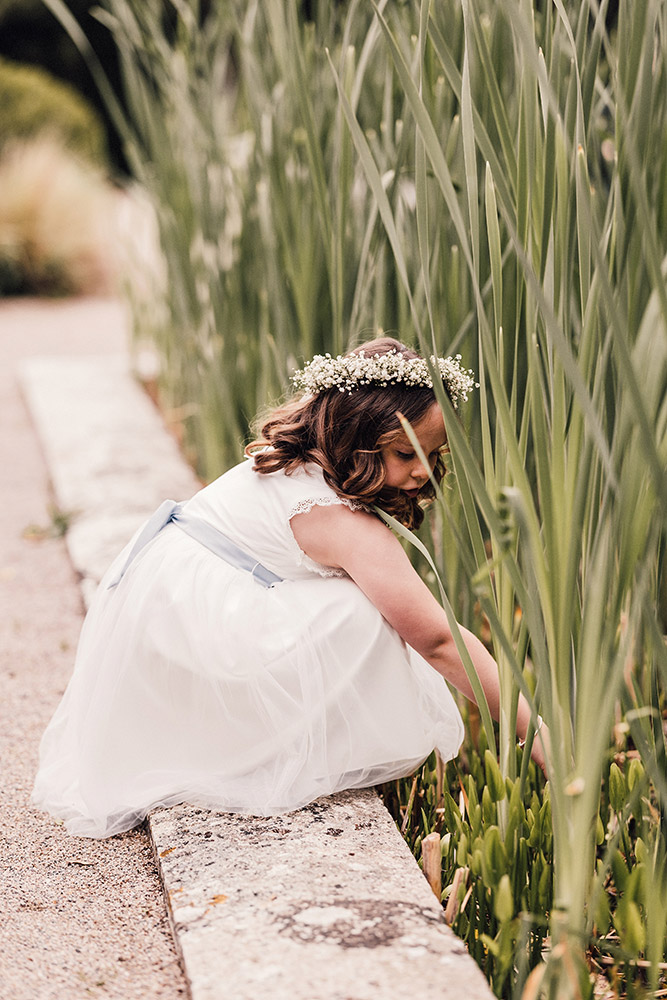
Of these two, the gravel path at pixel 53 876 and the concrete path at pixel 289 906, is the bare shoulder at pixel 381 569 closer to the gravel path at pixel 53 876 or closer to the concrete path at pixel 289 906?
the concrete path at pixel 289 906

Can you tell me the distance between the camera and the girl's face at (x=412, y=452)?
162 cm

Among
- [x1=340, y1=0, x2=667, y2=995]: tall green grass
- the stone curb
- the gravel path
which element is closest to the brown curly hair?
[x1=340, y1=0, x2=667, y2=995]: tall green grass

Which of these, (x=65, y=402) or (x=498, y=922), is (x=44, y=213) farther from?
(x=498, y=922)

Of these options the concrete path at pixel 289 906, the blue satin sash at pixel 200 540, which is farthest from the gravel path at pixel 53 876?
the blue satin sash at pixel 200 540

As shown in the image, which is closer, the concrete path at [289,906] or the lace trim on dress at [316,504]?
the concrete path at [289,906]

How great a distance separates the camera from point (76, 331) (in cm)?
729

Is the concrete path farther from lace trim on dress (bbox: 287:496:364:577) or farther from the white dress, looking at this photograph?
lace trim on dress (bbox: 287:496:364:577)

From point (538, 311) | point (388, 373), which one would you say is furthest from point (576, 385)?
point (388, 373)

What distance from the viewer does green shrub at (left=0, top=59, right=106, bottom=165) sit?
10.5m

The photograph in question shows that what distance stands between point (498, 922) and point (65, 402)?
3.64 m

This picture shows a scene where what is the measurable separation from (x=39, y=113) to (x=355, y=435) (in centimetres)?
1019

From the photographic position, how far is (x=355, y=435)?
1641mm

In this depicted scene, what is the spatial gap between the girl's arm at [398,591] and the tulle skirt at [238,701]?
5 cm

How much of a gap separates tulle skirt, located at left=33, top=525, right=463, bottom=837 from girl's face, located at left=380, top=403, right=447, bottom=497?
0.60 feet
